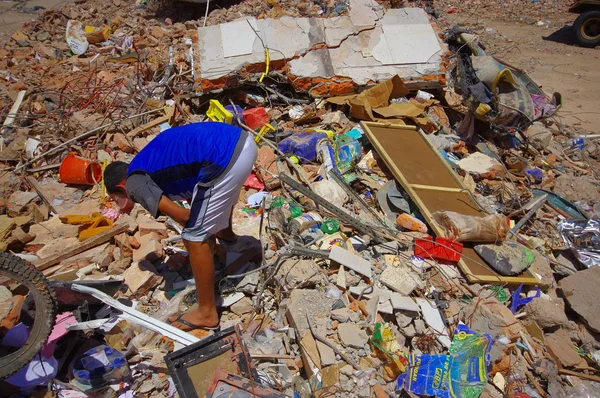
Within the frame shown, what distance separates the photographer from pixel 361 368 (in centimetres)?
289

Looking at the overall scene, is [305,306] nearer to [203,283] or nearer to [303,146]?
[203,283]

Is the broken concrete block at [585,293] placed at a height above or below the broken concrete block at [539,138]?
below

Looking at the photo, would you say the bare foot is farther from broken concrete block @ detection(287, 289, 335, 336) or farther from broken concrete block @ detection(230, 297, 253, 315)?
broken concrete block @ detection(287, 289, 335, 336)

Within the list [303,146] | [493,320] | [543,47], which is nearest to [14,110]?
[303,146]

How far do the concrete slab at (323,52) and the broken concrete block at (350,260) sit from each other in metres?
2.77

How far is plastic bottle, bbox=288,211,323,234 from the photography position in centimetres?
384

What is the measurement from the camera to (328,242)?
3.80 metres

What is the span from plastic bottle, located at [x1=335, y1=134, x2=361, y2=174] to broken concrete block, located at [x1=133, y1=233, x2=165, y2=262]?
86.8 inches

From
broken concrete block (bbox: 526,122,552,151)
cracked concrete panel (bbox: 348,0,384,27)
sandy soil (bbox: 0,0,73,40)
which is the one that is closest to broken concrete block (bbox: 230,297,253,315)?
cracked concrete panel (bbox: 348,0,384,27)

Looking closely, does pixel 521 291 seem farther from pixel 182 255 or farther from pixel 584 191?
pixel 182 255

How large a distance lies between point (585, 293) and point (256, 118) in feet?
13.3

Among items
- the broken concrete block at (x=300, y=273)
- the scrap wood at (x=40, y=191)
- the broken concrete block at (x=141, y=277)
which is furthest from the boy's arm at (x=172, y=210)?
the scrap wood at (x=40, y=191)

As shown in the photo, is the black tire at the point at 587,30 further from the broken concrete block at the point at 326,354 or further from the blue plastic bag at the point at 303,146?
the broken concrete block at the point at 326,354

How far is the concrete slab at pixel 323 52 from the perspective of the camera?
542 cm
